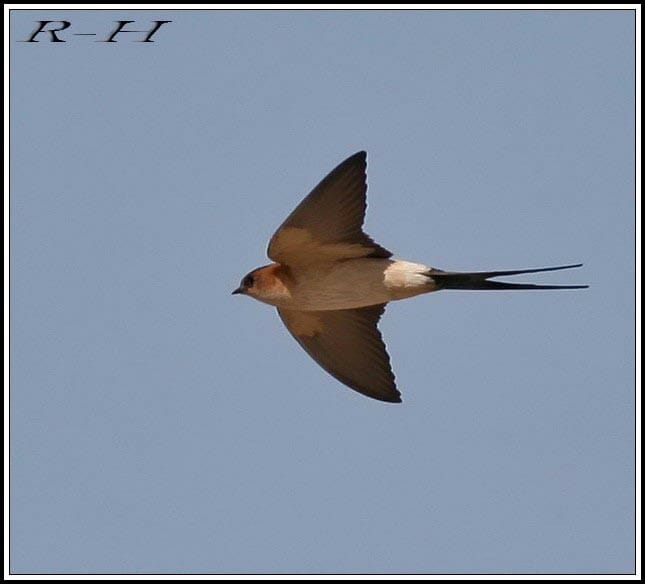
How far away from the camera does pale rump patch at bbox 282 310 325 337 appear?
16.8 feet

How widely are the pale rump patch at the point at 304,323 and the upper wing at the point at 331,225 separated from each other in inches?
16.7

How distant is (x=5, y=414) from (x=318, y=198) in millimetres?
1620

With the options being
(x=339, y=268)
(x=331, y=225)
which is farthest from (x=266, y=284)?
(x=331, y=225)

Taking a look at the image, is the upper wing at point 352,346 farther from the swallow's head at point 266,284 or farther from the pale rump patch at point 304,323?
the swallow's head at point 266,284

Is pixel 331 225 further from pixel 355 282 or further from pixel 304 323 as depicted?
pixel 304 323

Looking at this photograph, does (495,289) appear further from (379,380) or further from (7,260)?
(7,260)

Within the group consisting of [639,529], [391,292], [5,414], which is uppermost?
[391,292]

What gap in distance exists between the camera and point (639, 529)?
4863mm

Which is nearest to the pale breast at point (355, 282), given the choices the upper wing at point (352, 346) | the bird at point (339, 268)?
the bird at point (339, 268)

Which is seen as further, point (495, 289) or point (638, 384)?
point (638, 384)

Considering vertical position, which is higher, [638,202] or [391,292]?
[638,202]

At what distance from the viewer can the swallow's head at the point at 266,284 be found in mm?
4762

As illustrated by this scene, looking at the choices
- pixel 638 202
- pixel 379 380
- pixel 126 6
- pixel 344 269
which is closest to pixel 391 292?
pixel 344 269

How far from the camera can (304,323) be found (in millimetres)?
5141
